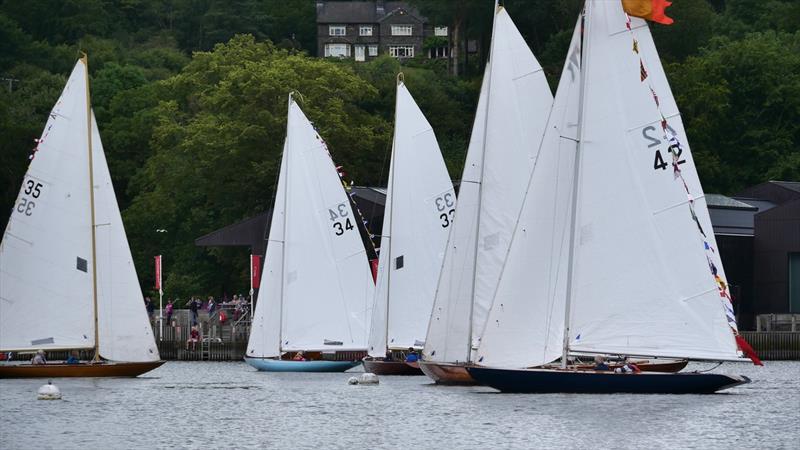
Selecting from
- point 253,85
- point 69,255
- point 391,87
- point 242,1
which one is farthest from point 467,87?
point 69,255

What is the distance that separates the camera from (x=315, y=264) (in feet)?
227

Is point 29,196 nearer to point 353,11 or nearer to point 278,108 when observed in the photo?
point 278,108

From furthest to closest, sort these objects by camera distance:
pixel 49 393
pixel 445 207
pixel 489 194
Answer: pixel 445 207 → pixel 489 194 → pixel 49 393

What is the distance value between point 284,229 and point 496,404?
21614 millimetres

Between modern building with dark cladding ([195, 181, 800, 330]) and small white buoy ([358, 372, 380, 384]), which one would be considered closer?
small white buoy ([358, 372, 380, 384])

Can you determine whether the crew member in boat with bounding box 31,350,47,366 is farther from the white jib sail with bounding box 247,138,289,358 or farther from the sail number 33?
the white jib sail with bounding box 247,138,289,358

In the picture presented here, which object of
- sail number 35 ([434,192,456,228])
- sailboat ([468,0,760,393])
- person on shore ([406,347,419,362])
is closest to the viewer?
sailboat ([468,0,760,393])

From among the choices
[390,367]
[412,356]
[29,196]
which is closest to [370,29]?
[390,367]

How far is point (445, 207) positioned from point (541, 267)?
17096 mm

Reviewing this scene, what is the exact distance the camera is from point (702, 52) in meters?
130

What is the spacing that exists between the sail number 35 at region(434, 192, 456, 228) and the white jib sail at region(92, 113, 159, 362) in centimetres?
1097

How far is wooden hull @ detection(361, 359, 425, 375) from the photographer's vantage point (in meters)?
64.3

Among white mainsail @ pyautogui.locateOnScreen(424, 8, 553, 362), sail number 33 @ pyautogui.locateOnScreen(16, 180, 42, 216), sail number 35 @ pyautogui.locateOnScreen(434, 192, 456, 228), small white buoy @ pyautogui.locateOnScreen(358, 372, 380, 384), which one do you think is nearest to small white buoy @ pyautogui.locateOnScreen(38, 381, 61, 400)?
sail number 33 @ pyautogui.locateOnScreen(16, 180, 42, 216)

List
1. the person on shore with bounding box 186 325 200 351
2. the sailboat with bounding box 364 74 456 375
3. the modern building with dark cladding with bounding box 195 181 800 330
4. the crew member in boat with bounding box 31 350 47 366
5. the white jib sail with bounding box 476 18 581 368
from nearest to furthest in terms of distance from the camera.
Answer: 1. the white jib sail with bounding box 476 18 581 368
2. the crew member in boat with bounding box 31 350 47 366
3. the sailboat with bounding box 364 74 456 375
4. the person on shore with bounding box 186 325 200 351
5. the modern building with dark cladding with bounding box 195 181 800 330
